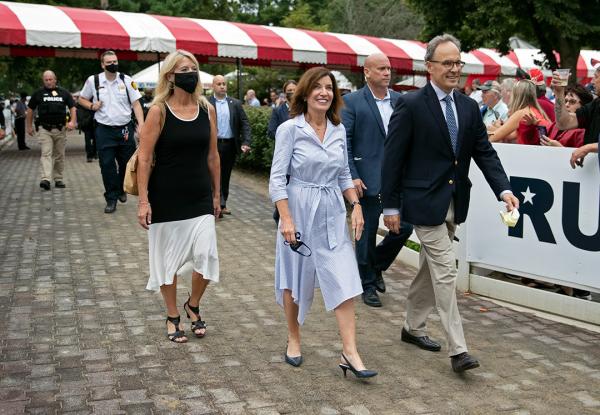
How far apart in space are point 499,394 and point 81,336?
2823 millimetres

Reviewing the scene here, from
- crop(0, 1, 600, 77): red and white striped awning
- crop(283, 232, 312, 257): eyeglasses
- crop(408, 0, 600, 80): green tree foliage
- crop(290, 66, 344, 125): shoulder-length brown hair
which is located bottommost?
crop(283, 232, 312, 257): eyeglasses

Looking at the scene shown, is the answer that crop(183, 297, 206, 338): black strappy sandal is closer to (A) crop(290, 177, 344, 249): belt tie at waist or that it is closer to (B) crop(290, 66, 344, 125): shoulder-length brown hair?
(A) crop(290, 177, 344, 249): belt tie at waist

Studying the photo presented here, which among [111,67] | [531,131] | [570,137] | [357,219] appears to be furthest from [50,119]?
[357,219]

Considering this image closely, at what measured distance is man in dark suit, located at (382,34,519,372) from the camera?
4711mm

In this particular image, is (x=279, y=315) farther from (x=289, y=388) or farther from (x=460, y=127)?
(x=460, y=127)

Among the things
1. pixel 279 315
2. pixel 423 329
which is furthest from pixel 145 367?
pixel 423 329

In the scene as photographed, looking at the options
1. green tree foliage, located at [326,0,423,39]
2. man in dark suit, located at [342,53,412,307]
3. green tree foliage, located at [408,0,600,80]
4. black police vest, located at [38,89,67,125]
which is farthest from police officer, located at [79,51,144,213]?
green tree foliage, located at [326,0,423,39]

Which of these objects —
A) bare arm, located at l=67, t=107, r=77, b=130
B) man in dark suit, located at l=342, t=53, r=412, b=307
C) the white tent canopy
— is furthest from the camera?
the white tent canopy

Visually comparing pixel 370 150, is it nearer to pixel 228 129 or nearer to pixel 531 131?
pixel 531 131

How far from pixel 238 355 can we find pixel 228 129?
6038mm

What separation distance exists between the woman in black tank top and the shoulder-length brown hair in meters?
0.82

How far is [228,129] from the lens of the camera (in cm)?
1067

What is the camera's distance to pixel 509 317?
19.8ft

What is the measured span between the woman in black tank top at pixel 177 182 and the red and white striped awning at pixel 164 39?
553 inches
